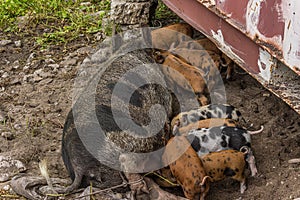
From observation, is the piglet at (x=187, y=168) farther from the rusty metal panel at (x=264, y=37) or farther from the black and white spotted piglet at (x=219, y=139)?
the rusty metal panel at (x=264, y=37)

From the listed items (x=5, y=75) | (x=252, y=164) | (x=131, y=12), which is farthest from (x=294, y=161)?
(x=5, y=75)

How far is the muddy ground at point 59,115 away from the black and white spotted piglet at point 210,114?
0.88 feet

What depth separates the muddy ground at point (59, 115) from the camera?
434 cm

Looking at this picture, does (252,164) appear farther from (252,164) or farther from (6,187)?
(6,187)

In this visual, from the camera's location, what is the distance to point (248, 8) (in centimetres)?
411

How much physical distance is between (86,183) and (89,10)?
3.48 metres

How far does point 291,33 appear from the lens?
12.0 feet

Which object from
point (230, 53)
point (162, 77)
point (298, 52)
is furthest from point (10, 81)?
point (298, 52)

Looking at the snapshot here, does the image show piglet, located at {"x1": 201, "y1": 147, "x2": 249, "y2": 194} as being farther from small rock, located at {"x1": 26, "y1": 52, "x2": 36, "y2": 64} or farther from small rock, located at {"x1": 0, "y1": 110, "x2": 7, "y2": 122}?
small rock, located at {"x1": 26, "y1": 52, "x2": 36, "y2": 64}

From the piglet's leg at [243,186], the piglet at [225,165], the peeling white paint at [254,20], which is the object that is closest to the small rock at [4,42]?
the piglet at [225,165]

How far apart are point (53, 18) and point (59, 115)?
86.2 inches

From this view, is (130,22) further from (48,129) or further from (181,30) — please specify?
(48,129)

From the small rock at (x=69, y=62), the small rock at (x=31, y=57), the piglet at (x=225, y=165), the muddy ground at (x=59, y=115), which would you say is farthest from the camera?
the small rock at (x=31, y=57)

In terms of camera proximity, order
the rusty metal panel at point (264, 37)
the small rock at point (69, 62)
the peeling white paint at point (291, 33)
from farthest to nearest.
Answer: the small rock at point (69, 62) < the rusty metal panel at point (264, 37) < the peeling white paint at point (291, 33)
